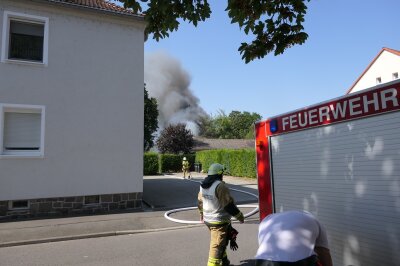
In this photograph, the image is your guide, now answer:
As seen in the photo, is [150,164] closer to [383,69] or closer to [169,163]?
[169,163]

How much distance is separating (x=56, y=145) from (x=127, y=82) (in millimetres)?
3179

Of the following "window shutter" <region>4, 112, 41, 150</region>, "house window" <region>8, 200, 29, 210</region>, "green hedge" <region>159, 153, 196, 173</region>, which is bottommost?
"house window" <region>8, 200, 29, 210</region>

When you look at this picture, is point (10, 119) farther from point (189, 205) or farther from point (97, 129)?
point (189, 205)

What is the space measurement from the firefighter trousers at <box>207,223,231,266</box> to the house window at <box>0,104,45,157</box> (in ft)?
25.7

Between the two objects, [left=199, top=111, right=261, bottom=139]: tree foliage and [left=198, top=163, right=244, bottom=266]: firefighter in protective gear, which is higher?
[left=199, top=111, right=261, bottom=139]: tree foliage

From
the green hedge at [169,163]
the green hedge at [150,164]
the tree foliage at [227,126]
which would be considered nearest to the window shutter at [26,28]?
the green hedge at [150,164]

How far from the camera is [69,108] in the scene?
11.4 m

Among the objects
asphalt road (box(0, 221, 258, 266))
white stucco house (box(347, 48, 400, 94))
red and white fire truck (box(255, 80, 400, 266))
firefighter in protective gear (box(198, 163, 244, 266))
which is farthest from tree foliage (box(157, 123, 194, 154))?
red and white fire truck (box(255, 80, 400, 266))

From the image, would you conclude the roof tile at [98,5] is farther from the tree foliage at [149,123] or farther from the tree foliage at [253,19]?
the tree foliage at [149,123]

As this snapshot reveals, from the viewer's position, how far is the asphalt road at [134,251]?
246 inches

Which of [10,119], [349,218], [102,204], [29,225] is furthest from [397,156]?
[10,119]

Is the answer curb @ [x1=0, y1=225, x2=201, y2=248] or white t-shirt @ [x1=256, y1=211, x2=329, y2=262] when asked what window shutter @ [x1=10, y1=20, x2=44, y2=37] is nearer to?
curb @ [x1=0, y1=225, x2=201, y2=248]

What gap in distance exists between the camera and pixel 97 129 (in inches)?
461

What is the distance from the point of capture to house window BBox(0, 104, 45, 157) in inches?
420
